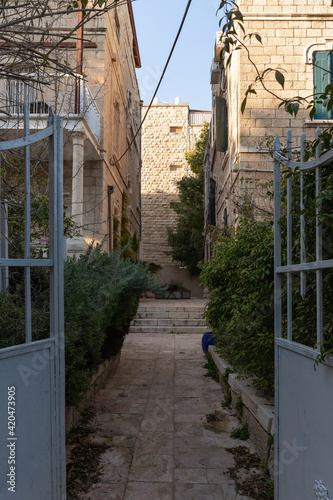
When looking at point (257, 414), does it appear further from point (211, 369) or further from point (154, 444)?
point (211, 369)

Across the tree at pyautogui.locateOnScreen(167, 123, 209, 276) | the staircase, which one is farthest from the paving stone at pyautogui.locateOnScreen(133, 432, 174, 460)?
the tree at pyautogui.locateOnScreen(167, 123, 209, 276)

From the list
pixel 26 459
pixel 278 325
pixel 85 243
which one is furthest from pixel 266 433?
pixel 85 243

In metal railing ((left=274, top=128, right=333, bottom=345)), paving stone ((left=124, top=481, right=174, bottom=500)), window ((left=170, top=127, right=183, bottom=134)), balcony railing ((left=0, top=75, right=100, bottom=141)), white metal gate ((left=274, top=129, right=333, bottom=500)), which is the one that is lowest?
paving stone ((left=124, top=481, right=174, bottom=500))

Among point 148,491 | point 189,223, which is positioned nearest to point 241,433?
point 148,491

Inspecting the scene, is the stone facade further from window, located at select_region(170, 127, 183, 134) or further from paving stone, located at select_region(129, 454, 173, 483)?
window, located at select_region(170, 127, 183, 134)

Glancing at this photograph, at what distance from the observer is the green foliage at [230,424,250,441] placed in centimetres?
404

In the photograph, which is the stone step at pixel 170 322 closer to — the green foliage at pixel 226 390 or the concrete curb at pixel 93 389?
the concrete curb at pixel 93 389

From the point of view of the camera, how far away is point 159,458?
3.63m

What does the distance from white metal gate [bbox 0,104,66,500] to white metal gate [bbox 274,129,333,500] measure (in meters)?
1.26

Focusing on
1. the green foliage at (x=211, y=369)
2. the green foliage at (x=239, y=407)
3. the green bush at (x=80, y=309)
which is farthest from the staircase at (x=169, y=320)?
the green foliage at (x=239, y=407)

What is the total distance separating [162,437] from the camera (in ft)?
13.5

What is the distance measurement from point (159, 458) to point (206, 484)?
59 centimetres

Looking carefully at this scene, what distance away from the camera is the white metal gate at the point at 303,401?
→ 192 centimetres

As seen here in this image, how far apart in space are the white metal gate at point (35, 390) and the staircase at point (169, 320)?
9.76 meters
